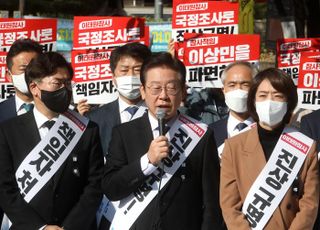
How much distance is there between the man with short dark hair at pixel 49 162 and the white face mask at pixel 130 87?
0.92 meters

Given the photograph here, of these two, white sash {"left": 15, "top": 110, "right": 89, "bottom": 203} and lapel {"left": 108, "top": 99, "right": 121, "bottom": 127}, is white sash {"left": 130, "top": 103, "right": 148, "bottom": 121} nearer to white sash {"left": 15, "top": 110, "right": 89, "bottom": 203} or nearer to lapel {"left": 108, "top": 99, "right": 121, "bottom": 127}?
lapel {"left": 108, "top": 99, "right": 121, "bottom": 127}

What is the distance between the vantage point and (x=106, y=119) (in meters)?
5.64

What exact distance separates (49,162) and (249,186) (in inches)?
50.8

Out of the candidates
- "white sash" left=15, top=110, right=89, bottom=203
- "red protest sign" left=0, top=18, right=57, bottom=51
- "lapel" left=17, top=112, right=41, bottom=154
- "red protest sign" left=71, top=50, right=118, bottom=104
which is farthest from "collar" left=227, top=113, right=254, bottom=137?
"red protest sign" left=0, top=18, right=57, bottom=51

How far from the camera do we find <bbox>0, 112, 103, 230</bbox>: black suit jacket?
182 inches

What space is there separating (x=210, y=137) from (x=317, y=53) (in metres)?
2.86

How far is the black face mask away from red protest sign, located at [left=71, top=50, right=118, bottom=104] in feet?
8.09

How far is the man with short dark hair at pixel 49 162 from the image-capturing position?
4.65m

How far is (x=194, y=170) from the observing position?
4.49 meters

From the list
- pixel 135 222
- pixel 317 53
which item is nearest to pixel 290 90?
pixel 135 222

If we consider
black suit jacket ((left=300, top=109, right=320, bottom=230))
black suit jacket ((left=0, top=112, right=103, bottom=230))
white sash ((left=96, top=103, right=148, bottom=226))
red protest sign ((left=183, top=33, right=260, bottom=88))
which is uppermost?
red protest sign ((left=183, top=33, right=260, bottom=88))

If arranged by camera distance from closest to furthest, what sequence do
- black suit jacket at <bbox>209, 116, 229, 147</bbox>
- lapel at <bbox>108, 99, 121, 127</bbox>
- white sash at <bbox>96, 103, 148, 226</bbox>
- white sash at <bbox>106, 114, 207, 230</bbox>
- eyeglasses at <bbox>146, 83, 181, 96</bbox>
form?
1. eyeglasses at <bbox>146, 83, 181, 96</bbox>
2. white sash at <bbox>106, 114, 207, 230</bbox>
3. white sash at <bbox>96, 103, 148, 226</bbox>
4. black suit jacket at <bbox>209, 116, 229, 147</bbox>
5. lapel at <bbox>108, 99, 121, 127</bbox>

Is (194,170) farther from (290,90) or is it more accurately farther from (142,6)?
(142,6)

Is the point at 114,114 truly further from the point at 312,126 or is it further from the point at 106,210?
the point at 312,126
